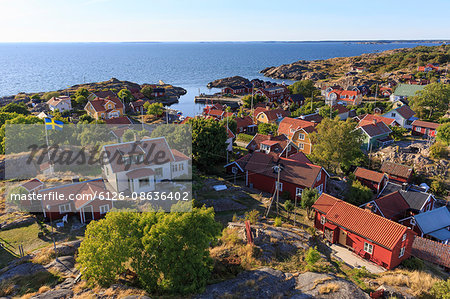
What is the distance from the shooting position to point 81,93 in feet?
287

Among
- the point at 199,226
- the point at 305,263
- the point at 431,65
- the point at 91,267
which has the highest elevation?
the point at 431,65

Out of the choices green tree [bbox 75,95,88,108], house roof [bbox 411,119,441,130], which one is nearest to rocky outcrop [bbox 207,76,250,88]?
green tree [bbox 75,95,88,108]

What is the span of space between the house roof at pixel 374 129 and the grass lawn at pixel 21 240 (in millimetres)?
47056

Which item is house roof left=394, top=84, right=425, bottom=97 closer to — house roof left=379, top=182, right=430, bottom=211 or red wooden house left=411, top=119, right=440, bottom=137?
red wooden house left=411, top=119, right=440, bottom=137

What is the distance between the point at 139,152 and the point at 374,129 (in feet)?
130

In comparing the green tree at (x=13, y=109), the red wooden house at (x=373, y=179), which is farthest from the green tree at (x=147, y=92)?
the red wooden house at (x=373, y=179)

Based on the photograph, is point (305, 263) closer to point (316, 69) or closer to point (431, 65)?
point (431, 65)

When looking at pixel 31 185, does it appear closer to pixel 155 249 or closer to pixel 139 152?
pixel 139 152

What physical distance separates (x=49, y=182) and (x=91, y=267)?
21603mm

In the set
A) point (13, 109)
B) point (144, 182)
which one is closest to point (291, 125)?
point (144, 182)

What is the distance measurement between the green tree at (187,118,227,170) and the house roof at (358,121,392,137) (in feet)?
83.8

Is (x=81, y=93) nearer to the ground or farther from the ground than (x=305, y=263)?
farther from the ground

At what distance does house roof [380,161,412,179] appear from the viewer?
39438 millimetres

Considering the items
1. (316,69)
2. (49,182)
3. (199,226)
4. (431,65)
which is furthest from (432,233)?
(316,69)
